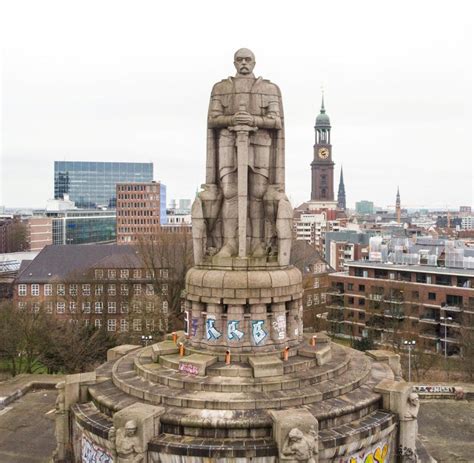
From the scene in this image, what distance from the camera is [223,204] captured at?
20234 millimetres

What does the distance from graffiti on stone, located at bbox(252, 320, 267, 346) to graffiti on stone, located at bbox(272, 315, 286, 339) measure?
0.60 meters

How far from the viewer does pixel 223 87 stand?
2009cm

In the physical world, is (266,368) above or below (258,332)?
below

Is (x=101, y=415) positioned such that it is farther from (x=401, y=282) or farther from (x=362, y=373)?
(x=401, y=282)

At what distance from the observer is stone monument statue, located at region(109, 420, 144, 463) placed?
1331 cm

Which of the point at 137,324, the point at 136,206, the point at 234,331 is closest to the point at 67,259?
the point at 137,324

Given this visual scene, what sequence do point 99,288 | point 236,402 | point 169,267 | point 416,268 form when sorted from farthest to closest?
point 416,268 → point 99,288 → point 169,267 → point 236,402

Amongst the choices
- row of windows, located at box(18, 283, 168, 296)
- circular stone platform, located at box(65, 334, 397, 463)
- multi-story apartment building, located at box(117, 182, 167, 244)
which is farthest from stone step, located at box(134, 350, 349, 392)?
multi-story apartment building, located at box(117, 182, 167, 244)

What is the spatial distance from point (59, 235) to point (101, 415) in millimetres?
133731

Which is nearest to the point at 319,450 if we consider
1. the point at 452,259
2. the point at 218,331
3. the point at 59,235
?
the point at 218,331

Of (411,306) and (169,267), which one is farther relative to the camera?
(411,306)

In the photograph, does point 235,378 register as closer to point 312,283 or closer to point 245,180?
point 245,180

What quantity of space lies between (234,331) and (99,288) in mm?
39702

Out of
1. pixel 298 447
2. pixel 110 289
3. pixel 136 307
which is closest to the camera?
pixel 298 447
